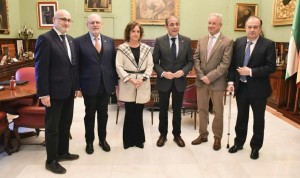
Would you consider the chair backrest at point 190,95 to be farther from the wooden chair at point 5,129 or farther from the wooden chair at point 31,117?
the wooden chair at point 5,129

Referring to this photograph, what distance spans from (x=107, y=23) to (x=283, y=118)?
16.9ft

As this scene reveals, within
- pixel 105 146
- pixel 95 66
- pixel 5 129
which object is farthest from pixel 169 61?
pixel 5 129

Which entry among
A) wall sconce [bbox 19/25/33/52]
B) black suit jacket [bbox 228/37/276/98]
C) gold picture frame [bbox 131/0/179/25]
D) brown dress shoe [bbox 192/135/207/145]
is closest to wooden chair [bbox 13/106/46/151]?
brown dress shoe [bbox 192/135/207/145]

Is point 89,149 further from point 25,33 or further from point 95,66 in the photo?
point 25,33

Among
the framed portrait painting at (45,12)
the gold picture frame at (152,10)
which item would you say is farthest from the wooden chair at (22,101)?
the gold picture frame at (152,10)

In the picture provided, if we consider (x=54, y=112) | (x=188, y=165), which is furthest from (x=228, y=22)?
(x=54, y=112)

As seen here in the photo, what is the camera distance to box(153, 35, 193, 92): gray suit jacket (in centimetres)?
367

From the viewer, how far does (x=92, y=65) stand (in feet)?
10.9

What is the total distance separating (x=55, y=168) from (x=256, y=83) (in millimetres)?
2498

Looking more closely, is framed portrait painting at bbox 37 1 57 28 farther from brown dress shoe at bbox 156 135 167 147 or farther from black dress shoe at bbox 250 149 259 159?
black dress shoe at bbox 250 149 259 159

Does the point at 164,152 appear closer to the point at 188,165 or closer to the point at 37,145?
the point at 188,165

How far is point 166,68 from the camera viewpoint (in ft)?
12.1

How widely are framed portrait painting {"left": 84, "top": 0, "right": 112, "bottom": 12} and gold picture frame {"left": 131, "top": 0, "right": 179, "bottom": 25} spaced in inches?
27.5

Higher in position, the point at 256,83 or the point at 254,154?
the point at 256,83
